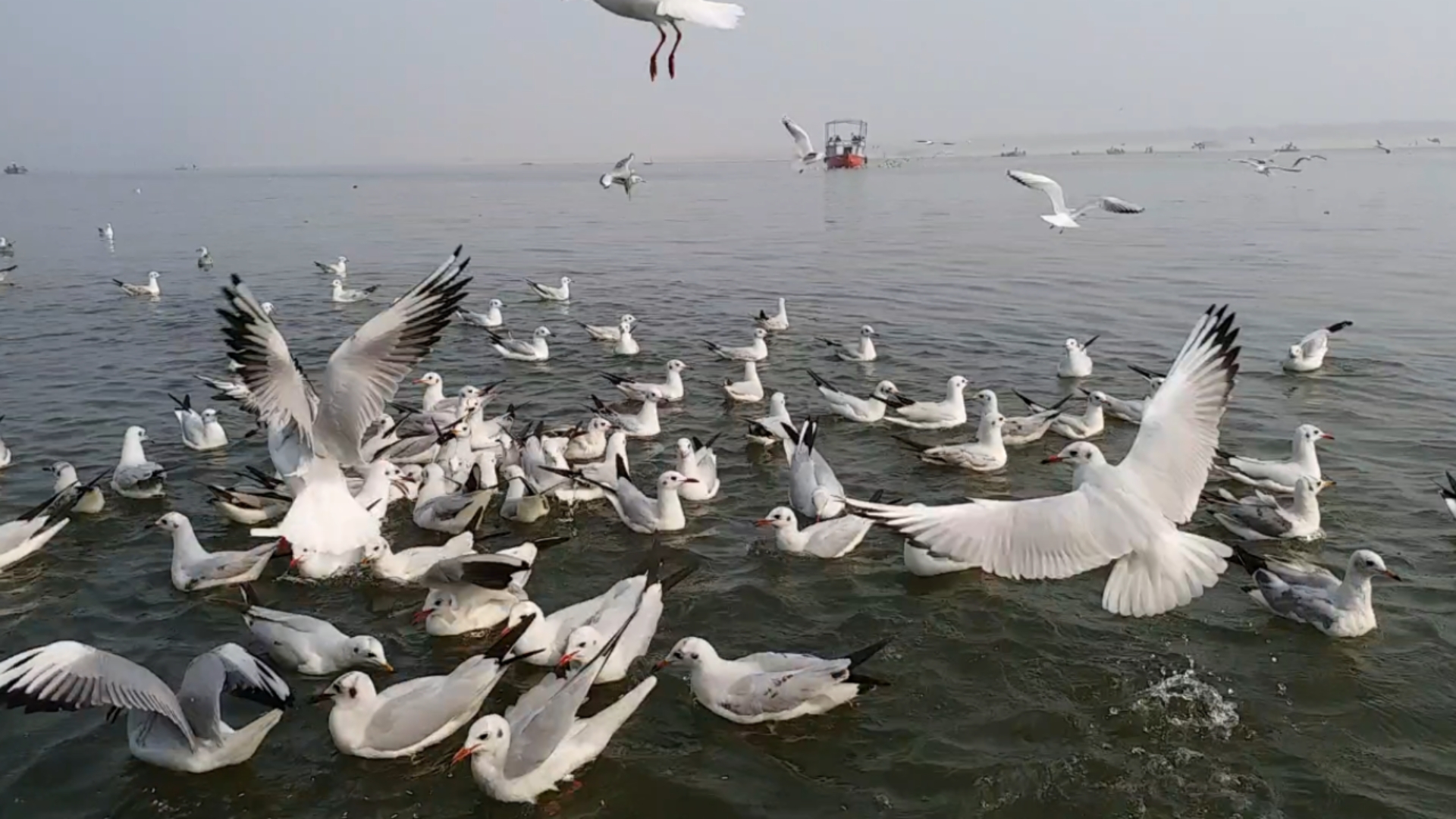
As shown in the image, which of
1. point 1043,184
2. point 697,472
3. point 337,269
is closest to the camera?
point 697,472

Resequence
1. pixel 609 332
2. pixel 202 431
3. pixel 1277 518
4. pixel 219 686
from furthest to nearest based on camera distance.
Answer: pixel 609 332
pixel 202 431
pixel 1277 518
pixel 219 686

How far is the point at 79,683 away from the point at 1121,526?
631cm

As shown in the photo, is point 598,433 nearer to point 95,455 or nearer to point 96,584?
point 96,584

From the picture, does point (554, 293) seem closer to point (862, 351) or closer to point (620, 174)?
point (620, 174)

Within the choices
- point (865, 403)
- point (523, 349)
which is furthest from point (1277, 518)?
point (523, 349)

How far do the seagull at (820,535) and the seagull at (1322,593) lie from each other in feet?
10.1

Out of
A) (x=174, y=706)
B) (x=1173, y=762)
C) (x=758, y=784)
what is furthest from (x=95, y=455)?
(x=1173, y=762)

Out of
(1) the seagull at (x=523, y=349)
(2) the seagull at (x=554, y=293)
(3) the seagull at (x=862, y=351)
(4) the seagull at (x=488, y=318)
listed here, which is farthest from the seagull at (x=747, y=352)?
(2) the seagull at (x=554, y=293)

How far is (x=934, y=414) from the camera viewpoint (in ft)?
41.0

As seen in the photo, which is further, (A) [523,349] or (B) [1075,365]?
(A) [523,349]

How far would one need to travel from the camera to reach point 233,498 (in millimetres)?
9297

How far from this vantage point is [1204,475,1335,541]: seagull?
8.86m

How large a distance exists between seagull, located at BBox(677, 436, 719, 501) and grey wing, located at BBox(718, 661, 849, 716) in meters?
3.88

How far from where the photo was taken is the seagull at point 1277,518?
8859mm
